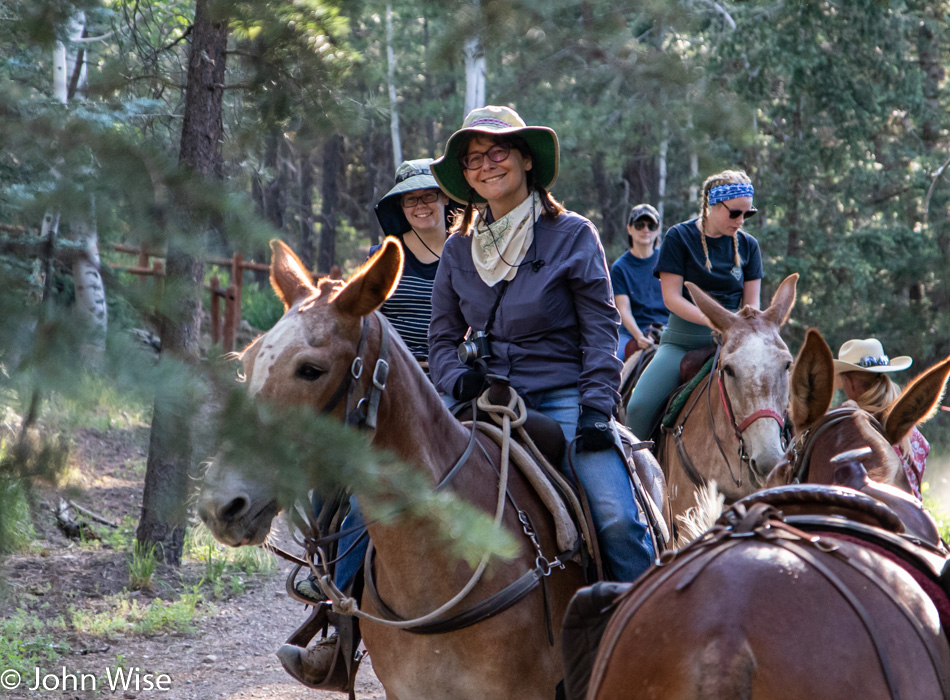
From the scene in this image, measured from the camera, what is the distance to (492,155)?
379 cm

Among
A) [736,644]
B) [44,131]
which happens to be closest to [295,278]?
[44,131]

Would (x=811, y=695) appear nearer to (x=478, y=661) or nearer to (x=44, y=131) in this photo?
(x=478, y=661)

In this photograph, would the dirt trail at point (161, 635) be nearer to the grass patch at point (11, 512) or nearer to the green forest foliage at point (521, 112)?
the green forest foliage at point (521, 112)

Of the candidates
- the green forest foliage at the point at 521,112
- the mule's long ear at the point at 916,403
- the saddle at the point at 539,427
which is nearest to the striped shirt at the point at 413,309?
the green forest foliage at the point at 521,112

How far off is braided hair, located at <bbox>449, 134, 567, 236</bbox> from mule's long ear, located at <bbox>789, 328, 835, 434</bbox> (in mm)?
1139

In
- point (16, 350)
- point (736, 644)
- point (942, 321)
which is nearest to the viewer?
point (16, 350)

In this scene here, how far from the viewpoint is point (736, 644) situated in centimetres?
178

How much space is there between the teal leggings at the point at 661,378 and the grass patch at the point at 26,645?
3.90m

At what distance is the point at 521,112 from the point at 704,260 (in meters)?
15.6

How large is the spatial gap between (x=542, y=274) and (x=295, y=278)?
969mm

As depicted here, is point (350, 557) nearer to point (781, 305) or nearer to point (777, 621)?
point (777, 621)

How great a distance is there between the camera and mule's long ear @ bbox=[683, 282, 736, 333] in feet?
17.9

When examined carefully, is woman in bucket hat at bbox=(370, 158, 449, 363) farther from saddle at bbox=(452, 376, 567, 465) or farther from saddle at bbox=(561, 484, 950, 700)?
saddle at bbox=(561, 484, 950, 700)

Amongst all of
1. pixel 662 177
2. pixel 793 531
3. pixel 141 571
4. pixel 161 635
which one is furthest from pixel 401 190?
pixel 662 177
